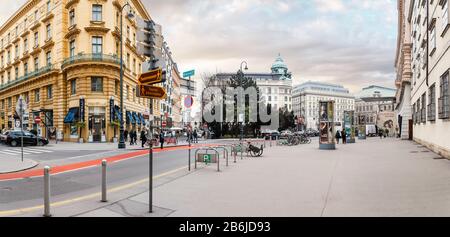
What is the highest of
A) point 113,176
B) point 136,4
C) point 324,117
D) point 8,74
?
point 136,4

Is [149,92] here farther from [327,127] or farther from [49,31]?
[49,31]

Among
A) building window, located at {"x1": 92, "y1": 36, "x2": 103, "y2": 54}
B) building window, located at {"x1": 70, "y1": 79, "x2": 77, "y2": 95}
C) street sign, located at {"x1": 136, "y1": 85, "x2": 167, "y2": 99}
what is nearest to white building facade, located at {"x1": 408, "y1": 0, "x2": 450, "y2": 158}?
street sign, located at {"x1": 136, "y1": 85, "x2": 167, "y2": 99}

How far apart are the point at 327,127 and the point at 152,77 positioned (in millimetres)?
20112

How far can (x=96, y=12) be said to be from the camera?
36.9 m

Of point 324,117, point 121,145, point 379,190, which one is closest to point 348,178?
point 379,190

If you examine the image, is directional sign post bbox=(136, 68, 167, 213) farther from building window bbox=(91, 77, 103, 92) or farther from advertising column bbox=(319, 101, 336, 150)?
building window bbox=(91, 77, 103, 92)

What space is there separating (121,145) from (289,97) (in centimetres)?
11912

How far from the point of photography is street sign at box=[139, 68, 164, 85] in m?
6.70

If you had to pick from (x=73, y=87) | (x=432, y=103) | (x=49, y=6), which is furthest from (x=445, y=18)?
(x=49, y=6)

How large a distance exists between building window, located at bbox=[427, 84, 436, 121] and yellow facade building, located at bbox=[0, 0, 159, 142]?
2913 cm

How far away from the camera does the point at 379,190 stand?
8.16 metres
